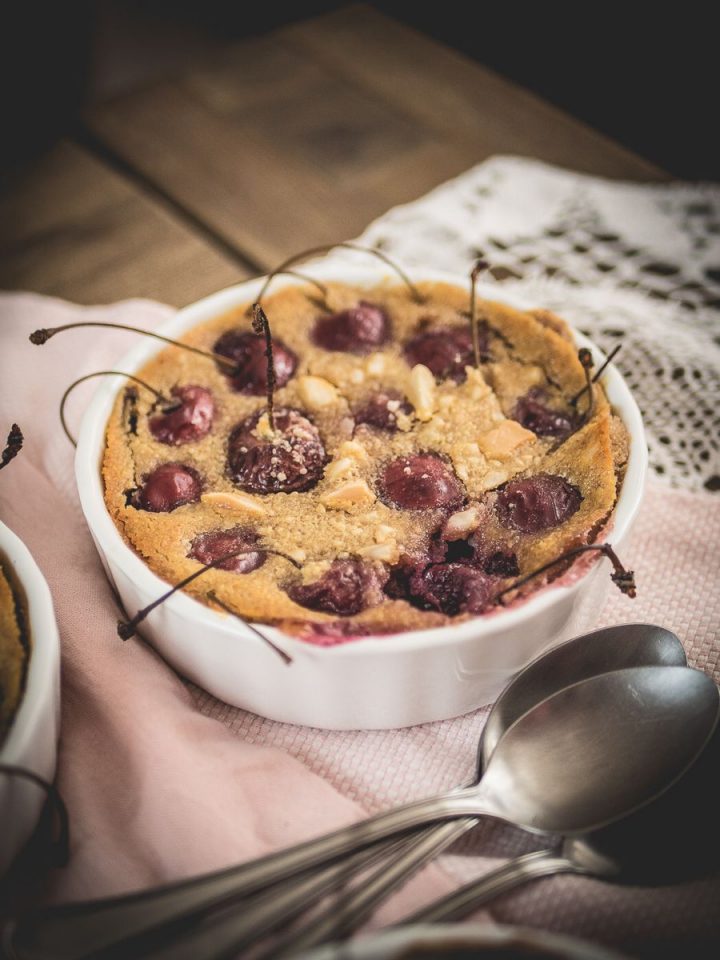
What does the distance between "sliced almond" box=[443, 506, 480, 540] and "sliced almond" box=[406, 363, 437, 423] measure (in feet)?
0.64

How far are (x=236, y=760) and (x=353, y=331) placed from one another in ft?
2.13

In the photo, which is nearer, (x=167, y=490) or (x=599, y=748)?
(x=599, y=748)

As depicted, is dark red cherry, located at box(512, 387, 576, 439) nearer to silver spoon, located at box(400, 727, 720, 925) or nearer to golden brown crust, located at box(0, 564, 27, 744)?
silver spoon, located at box(400, 727, 720, 925)

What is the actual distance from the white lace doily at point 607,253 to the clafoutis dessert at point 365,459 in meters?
0.32

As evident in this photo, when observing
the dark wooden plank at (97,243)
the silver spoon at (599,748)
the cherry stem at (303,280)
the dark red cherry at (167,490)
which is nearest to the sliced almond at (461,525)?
the silver spoon at (599,748)

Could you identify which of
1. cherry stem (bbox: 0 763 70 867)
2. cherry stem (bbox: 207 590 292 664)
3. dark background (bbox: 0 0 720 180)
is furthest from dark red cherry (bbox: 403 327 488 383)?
dark background (bbox: 0 0 720 180)

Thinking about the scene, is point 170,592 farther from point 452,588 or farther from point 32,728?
point 452,588

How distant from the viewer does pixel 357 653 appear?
97cm

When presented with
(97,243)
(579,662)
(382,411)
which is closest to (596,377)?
(382,411)

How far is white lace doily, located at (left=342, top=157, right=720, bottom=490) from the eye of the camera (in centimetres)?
156

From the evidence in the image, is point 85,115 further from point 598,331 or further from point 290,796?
point 290,796

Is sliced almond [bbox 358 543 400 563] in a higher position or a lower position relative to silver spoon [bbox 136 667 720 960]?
higher

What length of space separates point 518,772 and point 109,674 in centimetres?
49

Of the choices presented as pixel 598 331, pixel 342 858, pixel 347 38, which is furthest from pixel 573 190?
pixel 342 858
